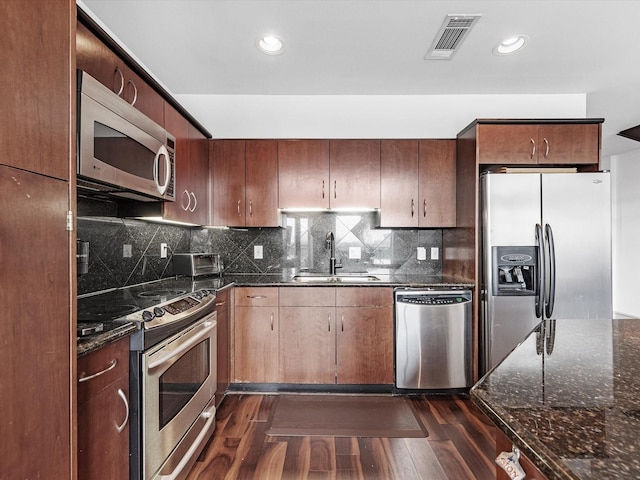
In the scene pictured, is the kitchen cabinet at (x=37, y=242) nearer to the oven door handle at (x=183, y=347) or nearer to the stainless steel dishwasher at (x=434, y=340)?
the oven door handle at (x=183, y=347)

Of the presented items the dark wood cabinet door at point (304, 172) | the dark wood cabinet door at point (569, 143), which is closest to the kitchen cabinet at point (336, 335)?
the dark wood cabinet door at point (304, 172)

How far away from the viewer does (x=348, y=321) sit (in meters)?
2.93

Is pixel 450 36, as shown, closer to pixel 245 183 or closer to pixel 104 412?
pixel 245 183

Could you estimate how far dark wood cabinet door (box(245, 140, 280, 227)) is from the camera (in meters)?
3.28

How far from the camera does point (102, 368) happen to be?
127 cm

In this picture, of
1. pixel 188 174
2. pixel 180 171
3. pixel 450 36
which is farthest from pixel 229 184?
pixel 450 36

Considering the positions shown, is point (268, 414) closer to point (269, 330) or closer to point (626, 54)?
point (269, 330)

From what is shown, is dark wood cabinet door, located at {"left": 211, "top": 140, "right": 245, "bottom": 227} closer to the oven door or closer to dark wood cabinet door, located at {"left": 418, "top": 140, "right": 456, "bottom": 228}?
the oven door

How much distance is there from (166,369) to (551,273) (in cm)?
268

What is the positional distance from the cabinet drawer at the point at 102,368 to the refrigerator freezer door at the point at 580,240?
2869 millimetres

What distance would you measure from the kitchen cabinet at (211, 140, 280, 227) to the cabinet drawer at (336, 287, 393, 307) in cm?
93

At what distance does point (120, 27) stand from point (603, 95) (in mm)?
4097

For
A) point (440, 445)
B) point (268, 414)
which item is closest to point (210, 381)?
point (268, 414)

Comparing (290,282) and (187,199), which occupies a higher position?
(187,199)
